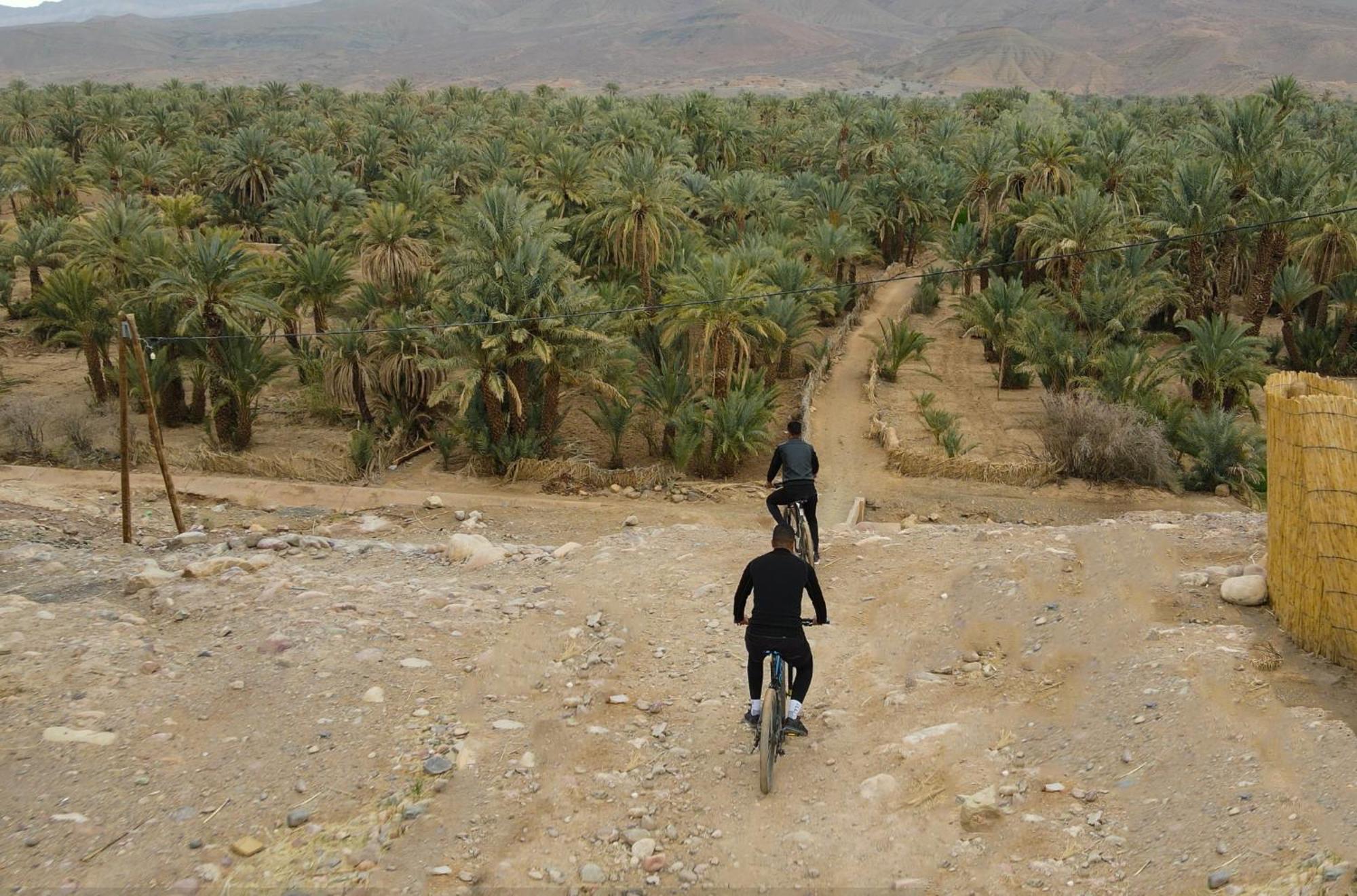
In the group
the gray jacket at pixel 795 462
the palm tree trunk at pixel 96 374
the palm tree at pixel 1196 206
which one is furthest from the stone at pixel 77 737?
the palm tree at pixel 1196 206

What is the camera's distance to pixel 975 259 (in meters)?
33.6

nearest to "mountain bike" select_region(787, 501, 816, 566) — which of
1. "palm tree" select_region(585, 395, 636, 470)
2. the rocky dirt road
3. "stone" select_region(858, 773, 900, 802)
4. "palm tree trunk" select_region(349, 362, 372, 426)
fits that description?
the rocky dirt road

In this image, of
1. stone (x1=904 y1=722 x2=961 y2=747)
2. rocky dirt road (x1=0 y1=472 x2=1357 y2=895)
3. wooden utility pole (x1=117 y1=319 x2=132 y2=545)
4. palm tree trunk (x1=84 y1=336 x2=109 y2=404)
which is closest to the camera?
rocky dirt road (x1=0 y1=472 x2=1357 y2=895)

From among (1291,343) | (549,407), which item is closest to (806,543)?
(549,407)

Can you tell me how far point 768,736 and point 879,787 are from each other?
87 centimetres

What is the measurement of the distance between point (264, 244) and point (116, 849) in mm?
36975

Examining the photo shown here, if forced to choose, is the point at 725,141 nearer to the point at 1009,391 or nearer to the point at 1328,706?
the point at 1009,391

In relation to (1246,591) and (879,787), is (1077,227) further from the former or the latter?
(879,787)

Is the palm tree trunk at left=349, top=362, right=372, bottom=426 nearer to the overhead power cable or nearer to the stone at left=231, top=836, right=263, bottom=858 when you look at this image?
the overhead power cable

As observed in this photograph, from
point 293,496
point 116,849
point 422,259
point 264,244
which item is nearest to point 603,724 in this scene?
point 116,849

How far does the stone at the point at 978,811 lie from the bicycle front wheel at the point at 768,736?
1.19m

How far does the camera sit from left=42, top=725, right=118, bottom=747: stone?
6805 millimetres

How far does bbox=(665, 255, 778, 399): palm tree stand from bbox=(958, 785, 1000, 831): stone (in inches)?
597

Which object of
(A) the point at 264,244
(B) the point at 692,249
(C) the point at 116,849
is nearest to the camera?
(C) the point at 116,849
